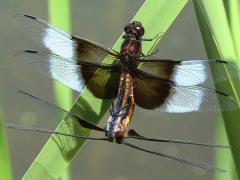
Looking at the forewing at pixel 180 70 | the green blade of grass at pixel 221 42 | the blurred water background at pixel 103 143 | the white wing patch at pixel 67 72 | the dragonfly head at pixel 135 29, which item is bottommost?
the blurred water background at pixel 103 143

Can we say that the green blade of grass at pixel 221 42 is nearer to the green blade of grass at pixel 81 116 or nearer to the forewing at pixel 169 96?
the green blade of grass at pixel 81 116

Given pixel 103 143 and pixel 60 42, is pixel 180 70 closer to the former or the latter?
pixel 60 42

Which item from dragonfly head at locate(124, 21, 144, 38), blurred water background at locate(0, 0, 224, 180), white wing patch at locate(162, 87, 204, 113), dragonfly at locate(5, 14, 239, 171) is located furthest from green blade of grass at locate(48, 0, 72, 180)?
blurred water background at locate(0, 0, 224, 180)

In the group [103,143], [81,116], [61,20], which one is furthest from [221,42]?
[103,143]

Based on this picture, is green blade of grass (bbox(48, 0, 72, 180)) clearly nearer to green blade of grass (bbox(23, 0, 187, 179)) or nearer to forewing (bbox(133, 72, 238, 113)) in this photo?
green blade of grass (bbox(23, 0, 187, 179))


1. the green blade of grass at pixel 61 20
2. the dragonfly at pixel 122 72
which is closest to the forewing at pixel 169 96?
the dragonfly at pixel 122 72

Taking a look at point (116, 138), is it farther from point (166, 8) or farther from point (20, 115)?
point (20, 115)
